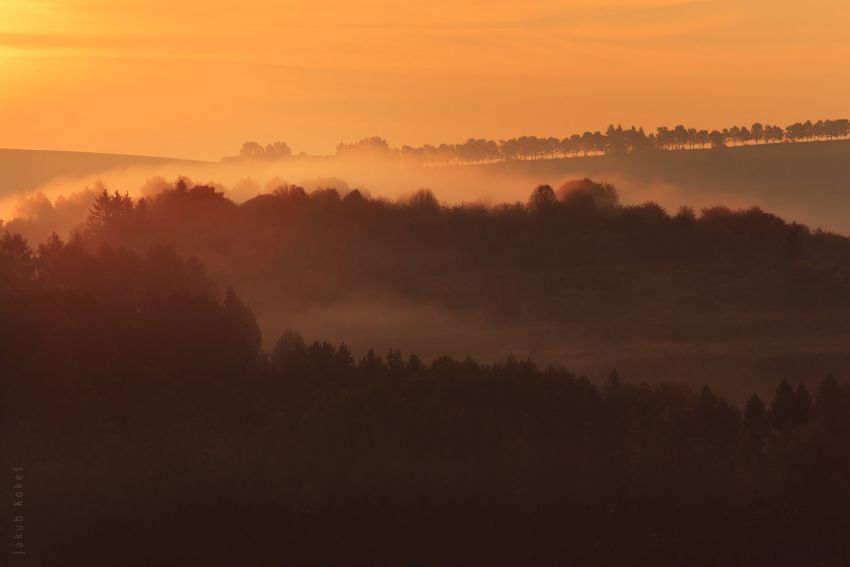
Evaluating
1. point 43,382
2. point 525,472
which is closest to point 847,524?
point 525,472

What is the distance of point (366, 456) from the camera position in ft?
203

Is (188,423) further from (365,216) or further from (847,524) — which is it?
(365,216)

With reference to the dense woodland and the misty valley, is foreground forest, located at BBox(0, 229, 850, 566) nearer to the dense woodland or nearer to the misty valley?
the misty valley

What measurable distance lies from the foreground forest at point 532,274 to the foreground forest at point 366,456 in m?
30.4

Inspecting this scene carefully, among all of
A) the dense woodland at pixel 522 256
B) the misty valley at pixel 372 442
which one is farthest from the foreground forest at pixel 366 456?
the dense woodland at pixel 522 256

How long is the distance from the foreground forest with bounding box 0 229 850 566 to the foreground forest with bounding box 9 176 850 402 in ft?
99.6

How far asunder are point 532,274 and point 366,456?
70.3m

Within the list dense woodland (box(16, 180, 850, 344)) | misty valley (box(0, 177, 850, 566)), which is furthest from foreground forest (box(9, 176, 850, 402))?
misty valley (box(0, 177, 850, 566))

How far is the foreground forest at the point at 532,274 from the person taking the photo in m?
110

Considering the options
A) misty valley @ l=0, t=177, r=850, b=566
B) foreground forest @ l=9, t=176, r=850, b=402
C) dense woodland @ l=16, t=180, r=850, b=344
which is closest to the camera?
misty valley @ l=0, t=177, r=850, b=566

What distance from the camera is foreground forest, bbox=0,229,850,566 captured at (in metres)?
55.4

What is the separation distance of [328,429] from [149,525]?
10374 millimetres

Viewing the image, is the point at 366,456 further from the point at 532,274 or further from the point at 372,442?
the point at 532,274

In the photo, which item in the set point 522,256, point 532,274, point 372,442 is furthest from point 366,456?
point 522,256
